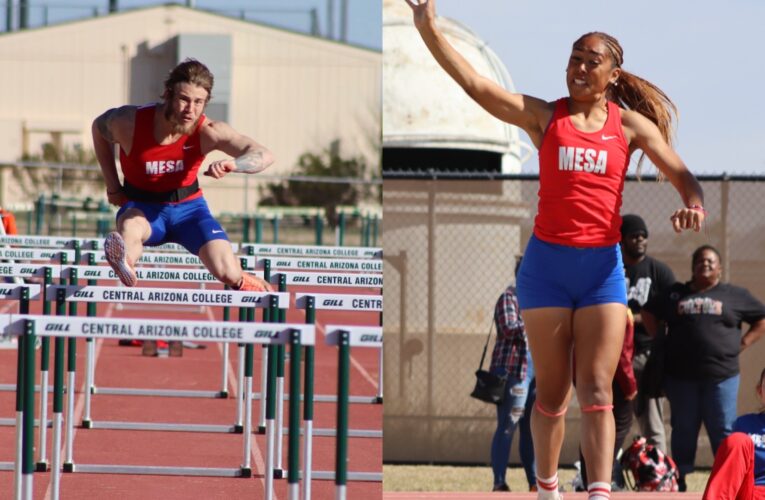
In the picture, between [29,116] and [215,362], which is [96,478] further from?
[29,116]

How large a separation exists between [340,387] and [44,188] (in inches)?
1386

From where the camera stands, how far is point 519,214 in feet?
35.3

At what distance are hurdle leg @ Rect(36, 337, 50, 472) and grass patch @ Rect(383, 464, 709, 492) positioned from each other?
2.90 meters

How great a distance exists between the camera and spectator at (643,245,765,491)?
898cm

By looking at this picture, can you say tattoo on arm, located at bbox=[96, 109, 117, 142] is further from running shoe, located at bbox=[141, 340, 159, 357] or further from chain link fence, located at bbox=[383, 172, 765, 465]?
running shoe, located at bbox=[141, 340, 159, 357]

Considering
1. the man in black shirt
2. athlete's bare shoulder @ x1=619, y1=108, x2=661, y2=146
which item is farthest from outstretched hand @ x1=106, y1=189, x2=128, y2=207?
athlete's bare shoulder @ x1=619, y1=108, x2=661, y2=146

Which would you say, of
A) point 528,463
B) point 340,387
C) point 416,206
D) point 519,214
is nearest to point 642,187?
point 519,214

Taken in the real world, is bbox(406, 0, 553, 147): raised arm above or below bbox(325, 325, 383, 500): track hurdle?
above

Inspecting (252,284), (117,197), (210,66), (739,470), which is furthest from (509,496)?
(210,66)

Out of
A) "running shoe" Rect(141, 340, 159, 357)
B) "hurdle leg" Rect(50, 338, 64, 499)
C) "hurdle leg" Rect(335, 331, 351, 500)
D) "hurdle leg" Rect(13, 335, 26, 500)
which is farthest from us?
"running shoe" Rect(141, 340, 159, 357)

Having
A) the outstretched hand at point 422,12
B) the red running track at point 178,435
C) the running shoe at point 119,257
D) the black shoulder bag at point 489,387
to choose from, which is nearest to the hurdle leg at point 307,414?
the outstretched hand at point 422,12

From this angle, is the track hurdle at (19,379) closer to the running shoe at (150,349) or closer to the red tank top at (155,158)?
the red tank top at (155,158)

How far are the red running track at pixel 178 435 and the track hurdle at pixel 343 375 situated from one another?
7.18ft

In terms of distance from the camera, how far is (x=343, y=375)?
480 centimetres
